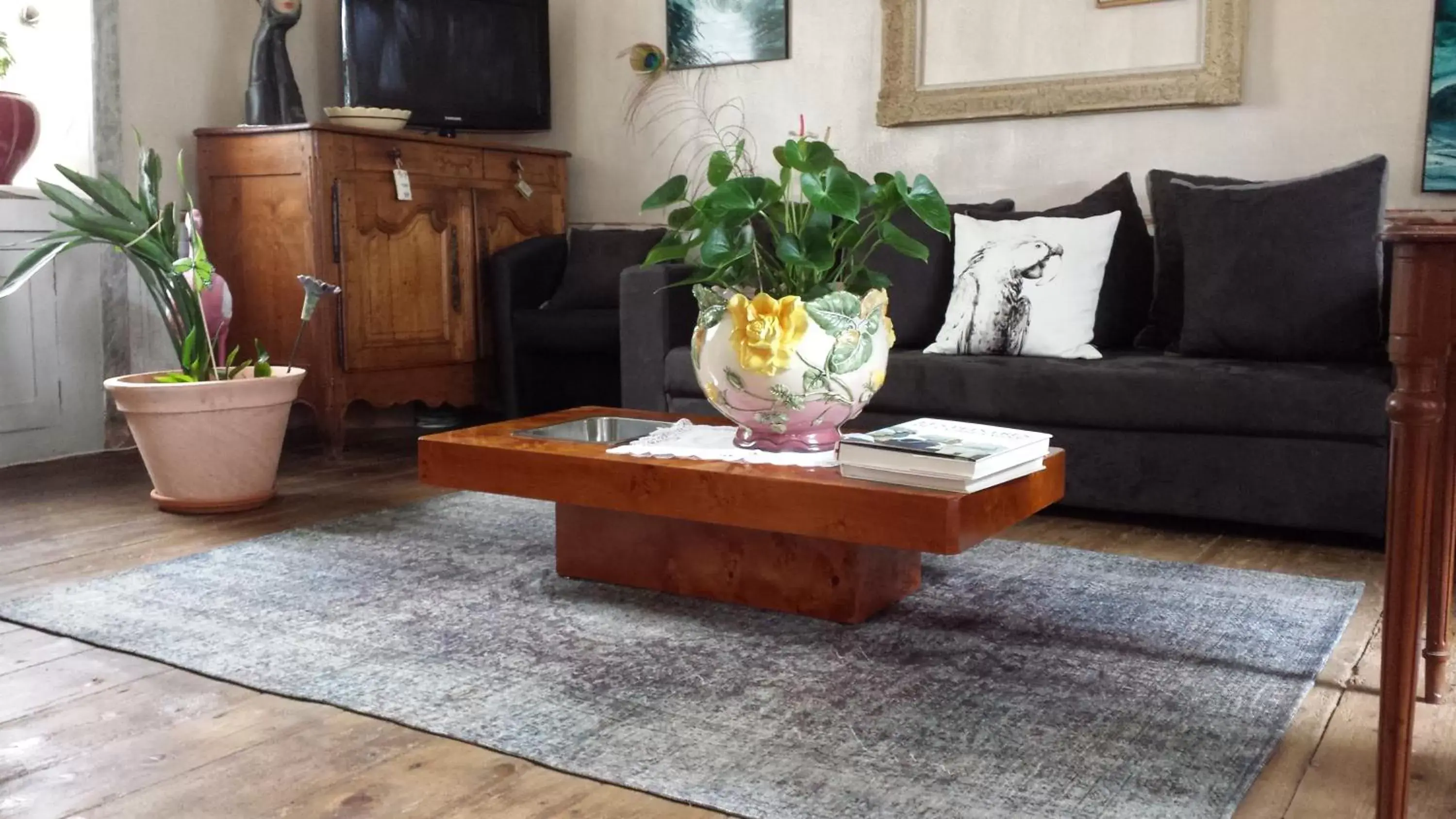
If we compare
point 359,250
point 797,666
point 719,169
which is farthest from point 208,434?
point 797,666

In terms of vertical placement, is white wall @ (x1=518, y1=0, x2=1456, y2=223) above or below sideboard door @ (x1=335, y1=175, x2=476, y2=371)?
above

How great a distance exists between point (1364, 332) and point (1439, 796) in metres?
1.61

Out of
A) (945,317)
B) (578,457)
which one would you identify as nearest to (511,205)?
(945,317)

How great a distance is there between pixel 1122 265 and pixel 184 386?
2390 millimetres

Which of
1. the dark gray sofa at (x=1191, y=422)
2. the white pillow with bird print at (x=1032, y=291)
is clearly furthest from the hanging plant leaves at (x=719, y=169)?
the white pillow with bird print at (x=1032, y=291)

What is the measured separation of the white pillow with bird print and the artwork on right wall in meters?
0.83

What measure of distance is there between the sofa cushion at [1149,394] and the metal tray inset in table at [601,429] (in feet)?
2.91

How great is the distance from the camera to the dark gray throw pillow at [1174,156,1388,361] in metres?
2.75

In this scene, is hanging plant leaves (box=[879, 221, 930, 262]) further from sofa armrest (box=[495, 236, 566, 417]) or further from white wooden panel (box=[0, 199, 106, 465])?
white wooden panel (box=[0, 199, 106, 465])

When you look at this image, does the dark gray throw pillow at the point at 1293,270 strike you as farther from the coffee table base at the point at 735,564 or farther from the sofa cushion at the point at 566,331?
the sofa cushion at the point at 566,331

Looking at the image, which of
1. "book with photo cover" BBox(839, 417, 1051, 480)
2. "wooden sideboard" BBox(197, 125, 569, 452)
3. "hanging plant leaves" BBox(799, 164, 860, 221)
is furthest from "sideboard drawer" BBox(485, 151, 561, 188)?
"book with photo cover" BBox(839, 417, 1051, 480)

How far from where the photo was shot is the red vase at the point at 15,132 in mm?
3504

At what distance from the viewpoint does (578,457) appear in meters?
1.97

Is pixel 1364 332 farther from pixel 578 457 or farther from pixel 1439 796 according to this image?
pixel 578 457
